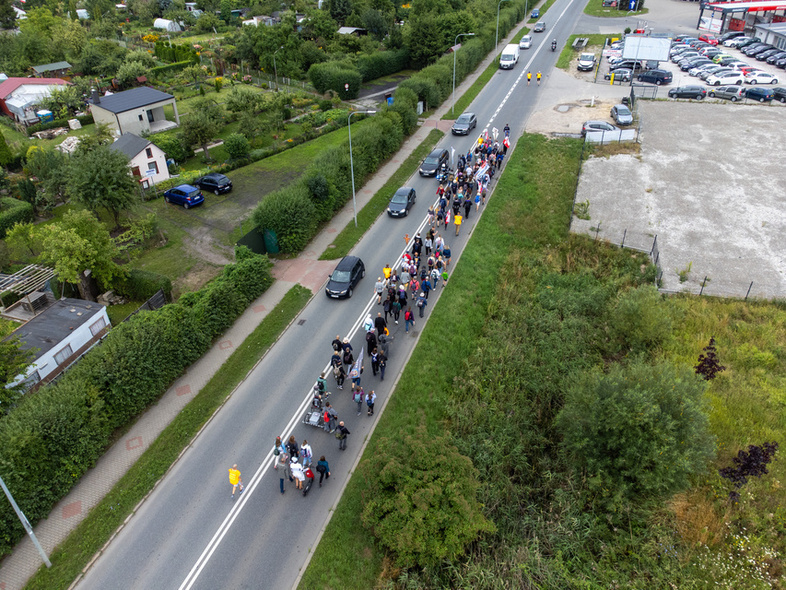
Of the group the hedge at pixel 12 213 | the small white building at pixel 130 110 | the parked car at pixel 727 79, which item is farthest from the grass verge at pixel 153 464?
the parked car at pixel 727 79

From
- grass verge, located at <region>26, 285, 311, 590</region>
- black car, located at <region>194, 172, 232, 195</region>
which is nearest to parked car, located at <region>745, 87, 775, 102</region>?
black car, located at <region>194, 172, 232, 195</region>

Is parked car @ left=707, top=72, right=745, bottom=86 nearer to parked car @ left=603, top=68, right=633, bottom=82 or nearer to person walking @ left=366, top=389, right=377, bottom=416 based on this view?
parked car @ left=603, top=68, right=633, bottom=82

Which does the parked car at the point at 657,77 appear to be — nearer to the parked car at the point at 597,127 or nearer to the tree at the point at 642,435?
the parked car at the point at 597,127

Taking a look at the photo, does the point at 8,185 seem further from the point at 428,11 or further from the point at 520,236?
the point at 428,11

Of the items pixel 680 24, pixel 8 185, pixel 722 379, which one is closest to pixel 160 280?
pixel 8 185

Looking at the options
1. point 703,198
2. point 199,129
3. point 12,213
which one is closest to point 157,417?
point 12,213
